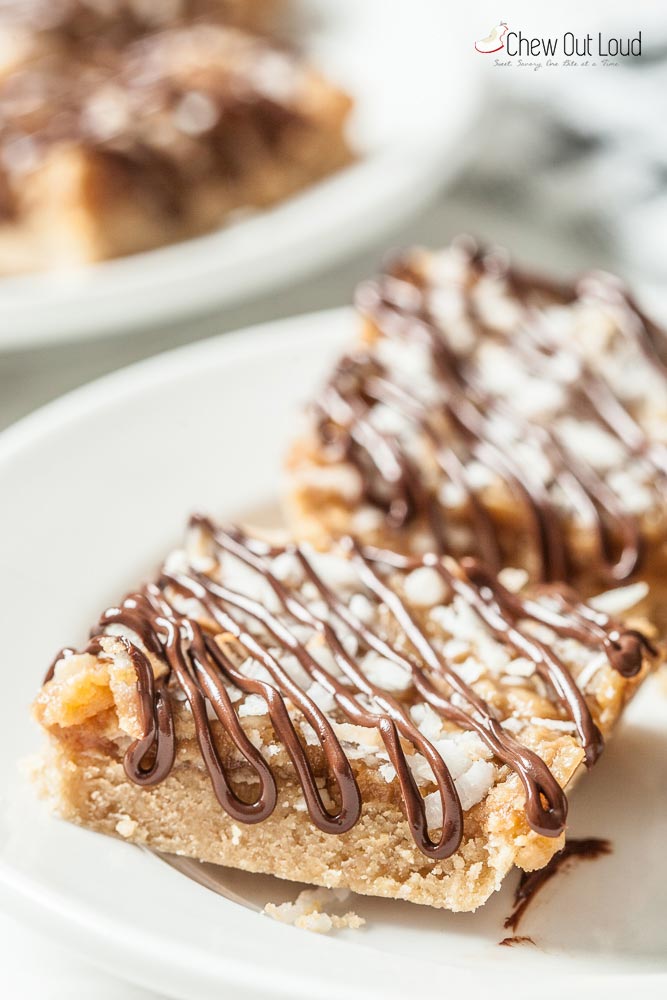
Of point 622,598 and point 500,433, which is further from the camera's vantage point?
point 500,433

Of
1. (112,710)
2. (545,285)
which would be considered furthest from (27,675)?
(545,285)

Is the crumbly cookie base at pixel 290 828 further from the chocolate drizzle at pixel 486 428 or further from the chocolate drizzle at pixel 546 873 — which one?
the chocolate drizzle at pixel 486 428

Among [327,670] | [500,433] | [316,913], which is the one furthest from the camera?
[500,433]

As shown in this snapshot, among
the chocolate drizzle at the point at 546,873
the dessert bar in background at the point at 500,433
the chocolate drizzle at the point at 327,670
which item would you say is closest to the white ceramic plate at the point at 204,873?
the chocolate drizzle at the point at 546,873

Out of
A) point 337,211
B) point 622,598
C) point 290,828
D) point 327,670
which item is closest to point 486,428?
point 622,598

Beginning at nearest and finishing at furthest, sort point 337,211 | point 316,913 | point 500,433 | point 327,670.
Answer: point 316,913 → point 327,670 → point 500,433 → point 337,211

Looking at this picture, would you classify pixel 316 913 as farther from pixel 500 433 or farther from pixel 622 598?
pixel 500 433
